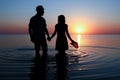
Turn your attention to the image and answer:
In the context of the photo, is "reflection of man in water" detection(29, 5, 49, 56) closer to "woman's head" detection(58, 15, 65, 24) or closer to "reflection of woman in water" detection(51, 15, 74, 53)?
"reflection of woman in water" detection(51, 15, 74, 53)

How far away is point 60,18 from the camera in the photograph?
12602mm

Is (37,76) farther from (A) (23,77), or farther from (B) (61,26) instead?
(B) (61,26)

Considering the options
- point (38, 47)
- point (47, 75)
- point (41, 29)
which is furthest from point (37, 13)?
point (47, 75)

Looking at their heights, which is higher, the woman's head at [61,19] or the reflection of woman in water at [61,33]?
the woman's head at [61,19]

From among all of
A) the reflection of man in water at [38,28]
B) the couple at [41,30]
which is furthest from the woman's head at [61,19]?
Answer: the reflection of man in water at [38,28]

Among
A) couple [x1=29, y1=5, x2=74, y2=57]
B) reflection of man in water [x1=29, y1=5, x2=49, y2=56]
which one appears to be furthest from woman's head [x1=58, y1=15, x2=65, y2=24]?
reflection of man in water [x1=29, y1=5, x2=49, y2=56]

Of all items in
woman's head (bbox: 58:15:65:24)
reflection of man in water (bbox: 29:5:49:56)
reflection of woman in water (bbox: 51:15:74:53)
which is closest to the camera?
reflection of man in water (bbox: 29:5:49:56)

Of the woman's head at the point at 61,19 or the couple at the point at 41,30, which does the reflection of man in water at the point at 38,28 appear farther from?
the woman's head at the point at 61,19

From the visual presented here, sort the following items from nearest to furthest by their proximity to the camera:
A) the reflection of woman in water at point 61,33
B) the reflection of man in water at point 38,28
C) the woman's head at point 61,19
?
the reflection of man in water at point 38,28
the woman's head at point 61,19
the reflection of woman in water at point 61,33

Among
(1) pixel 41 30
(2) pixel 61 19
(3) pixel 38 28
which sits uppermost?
(2) pixel 61 19

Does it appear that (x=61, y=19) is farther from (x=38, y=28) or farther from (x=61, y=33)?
(x=38, y=28)

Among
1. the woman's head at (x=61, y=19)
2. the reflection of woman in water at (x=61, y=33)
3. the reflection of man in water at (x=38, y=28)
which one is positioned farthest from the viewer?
the reflection of woman in water at (x=61, y=33)

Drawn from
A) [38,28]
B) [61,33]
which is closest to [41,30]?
[38,28]

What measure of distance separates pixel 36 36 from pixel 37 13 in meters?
1.18
